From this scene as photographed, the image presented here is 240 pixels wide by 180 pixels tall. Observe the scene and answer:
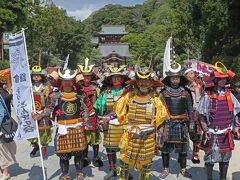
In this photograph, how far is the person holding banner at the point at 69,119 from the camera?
5.58m

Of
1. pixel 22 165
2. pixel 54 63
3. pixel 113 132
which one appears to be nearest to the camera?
pixel 113 132

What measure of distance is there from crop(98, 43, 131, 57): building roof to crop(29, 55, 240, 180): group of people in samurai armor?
60.8 meters

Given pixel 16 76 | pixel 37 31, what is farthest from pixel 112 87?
pixel 37 31

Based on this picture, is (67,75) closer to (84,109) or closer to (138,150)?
(84,109)

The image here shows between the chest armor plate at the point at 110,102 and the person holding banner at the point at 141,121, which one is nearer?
the person holding banner at the point at 141,121

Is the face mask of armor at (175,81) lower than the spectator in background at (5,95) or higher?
higher

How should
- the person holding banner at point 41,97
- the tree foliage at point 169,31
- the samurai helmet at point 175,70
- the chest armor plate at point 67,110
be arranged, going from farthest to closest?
the tree foliage at point 169,31 < the person holding banner at point 41,97 < the samurai helmet at point 175,70 < the chest armor plate at point 67,110

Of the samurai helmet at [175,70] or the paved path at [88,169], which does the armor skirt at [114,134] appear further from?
the samurai helmet at [175,70]

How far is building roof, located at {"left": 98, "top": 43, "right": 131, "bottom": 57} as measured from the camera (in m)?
68.8

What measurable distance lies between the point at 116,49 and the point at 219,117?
2618 inches

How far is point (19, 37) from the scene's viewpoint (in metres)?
5.57

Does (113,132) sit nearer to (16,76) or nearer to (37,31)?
(16,76)

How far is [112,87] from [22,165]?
2432mm

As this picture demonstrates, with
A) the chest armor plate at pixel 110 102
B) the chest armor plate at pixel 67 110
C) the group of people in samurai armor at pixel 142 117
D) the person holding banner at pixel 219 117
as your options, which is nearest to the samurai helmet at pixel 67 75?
the group of people in samurai armor at pixel 142 117
